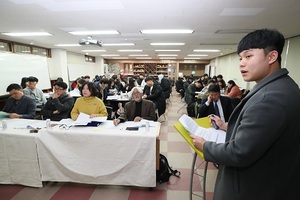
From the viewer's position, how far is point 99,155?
211cm

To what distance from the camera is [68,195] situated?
6.88 ft

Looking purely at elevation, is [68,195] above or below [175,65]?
below

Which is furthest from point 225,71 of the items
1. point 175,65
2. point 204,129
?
point 204,129

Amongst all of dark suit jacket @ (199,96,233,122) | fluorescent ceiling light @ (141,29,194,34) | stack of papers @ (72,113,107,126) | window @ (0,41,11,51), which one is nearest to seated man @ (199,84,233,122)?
dark suit jacket @ (199,96,233,122)

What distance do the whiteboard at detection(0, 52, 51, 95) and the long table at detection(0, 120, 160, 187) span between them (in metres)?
5.15

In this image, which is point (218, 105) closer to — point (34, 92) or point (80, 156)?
point (80, 156)

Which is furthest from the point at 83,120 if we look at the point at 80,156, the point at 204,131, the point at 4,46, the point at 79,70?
the point at 79,70

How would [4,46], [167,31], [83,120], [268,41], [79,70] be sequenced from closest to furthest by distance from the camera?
1. [268,41]
2. [83,120]
3. [167,31]
4. [4,46]
5. [79,70]

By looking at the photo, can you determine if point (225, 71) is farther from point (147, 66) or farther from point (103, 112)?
point (103, 112)

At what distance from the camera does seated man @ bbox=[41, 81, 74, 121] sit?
3145 mm

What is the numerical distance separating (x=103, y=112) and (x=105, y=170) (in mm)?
1073

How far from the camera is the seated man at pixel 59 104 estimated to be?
3145mm

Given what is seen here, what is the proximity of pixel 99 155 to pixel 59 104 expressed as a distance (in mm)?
1584

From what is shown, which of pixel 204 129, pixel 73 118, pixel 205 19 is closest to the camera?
pixel 204 129
